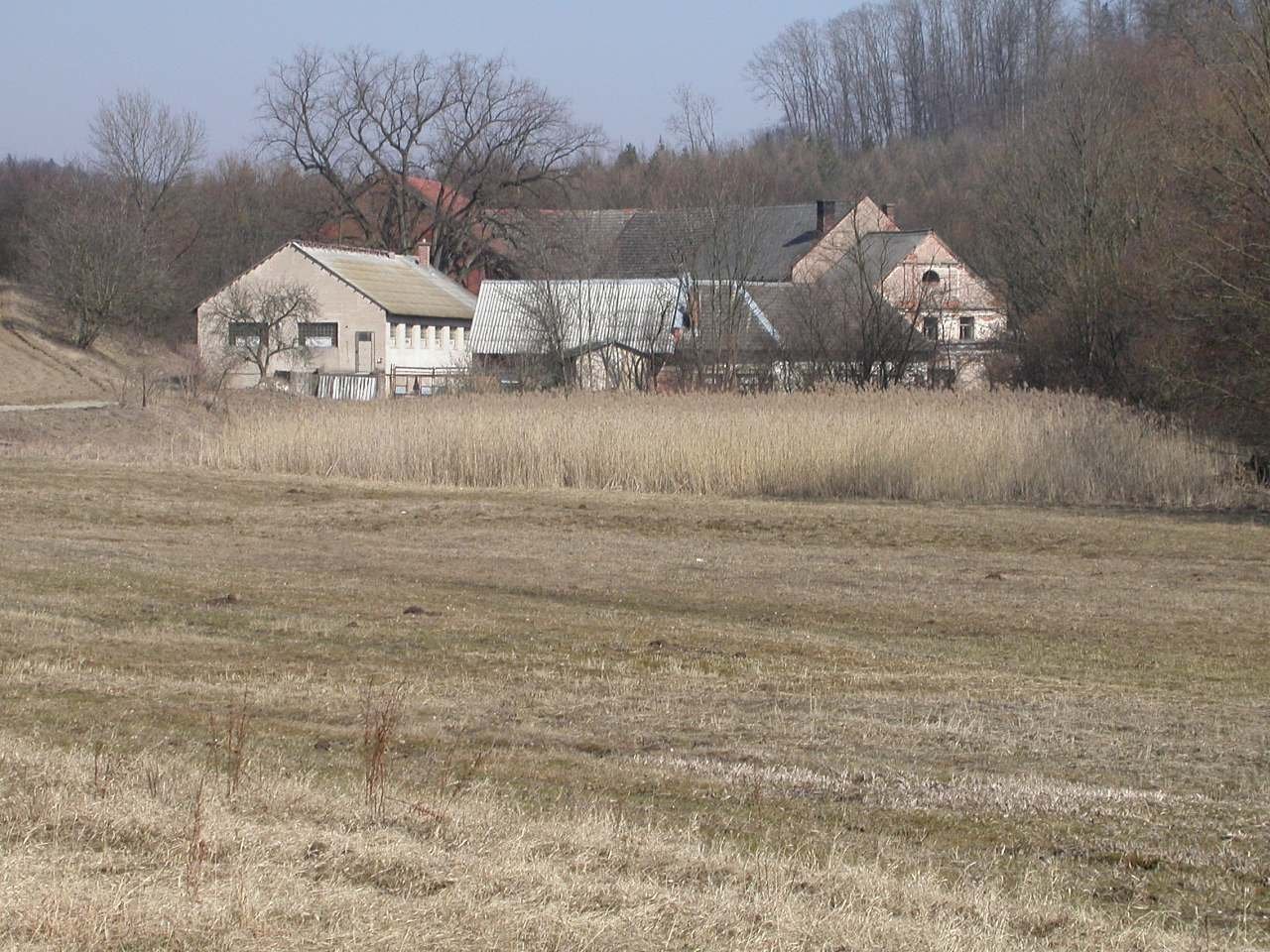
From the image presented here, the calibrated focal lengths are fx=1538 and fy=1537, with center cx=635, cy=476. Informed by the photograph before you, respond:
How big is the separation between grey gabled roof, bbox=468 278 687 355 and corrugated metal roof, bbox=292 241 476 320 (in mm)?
16317

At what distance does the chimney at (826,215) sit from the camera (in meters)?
78.6

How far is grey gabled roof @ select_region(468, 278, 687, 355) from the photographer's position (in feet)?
153

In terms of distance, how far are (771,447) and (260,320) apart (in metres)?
37.6

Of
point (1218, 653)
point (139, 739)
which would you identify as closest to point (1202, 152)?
point (1218, 653)

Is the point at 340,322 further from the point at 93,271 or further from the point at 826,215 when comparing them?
the point at 826,215

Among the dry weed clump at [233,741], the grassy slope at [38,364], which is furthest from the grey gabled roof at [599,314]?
the dry weed clump at [233,741]

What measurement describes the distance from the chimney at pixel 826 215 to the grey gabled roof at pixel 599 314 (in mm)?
31029

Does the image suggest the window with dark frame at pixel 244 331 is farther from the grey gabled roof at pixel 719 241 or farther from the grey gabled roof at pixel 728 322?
the grey gabled roof at pixel 728 322

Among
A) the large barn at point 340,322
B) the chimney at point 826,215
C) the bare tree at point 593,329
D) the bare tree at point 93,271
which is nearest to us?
the bare tree at point 593,329

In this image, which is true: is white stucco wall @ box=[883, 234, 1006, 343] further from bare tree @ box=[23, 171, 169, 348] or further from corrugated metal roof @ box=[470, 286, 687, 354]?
bare tree @ box=[23, 171, 169, 348]

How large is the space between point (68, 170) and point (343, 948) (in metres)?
83.7

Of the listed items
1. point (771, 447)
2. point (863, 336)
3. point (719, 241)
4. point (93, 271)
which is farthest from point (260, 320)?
point (771, 447)

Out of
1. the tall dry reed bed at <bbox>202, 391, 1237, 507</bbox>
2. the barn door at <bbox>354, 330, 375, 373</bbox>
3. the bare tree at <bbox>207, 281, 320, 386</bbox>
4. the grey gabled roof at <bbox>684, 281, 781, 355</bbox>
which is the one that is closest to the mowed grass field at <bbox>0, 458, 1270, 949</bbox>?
the tall dry reed bed at <bbox>202, 391, 1237, 507</bbox>

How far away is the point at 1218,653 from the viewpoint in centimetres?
1193
